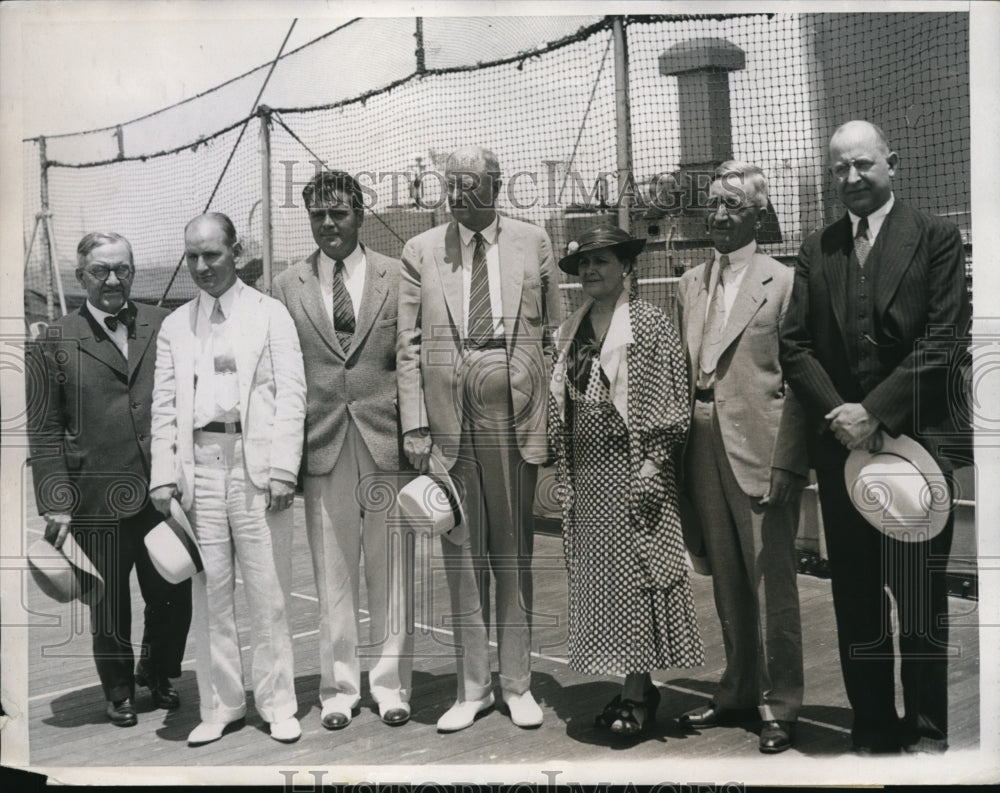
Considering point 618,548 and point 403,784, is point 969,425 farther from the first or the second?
point 403,784

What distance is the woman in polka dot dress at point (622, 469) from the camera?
4527 mm

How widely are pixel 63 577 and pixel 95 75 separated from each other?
2.14 m

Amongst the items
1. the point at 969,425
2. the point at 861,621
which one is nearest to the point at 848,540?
the point at 861,621

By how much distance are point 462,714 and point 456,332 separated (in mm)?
1584

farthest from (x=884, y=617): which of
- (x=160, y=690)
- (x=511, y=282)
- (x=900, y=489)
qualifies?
(x=160, y=690)

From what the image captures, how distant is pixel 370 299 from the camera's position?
4.87 m

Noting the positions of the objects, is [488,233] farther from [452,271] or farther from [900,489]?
[900,489]

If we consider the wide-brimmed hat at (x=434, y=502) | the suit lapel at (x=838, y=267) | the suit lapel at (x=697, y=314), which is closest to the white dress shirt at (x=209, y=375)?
the wide-brimmed hat at (x=434, y=502)

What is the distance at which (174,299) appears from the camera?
505 centimetres

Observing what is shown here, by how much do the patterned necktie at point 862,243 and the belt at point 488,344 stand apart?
1435 millimetres

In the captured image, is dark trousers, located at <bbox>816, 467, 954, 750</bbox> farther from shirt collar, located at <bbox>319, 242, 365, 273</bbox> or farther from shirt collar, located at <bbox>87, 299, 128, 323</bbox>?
shirt collar, located at <bbox>87, 299, 128, 323</bbox>

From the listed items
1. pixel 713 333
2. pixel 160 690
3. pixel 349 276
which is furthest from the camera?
pixel 160 690

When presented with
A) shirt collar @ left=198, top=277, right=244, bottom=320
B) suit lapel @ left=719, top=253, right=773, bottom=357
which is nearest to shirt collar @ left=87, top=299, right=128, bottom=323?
shirt collar @ left=198, top=277, right=244, bottom=320

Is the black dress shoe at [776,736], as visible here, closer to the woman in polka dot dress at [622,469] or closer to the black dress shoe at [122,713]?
the woman in polka dot dress at [622,469]
